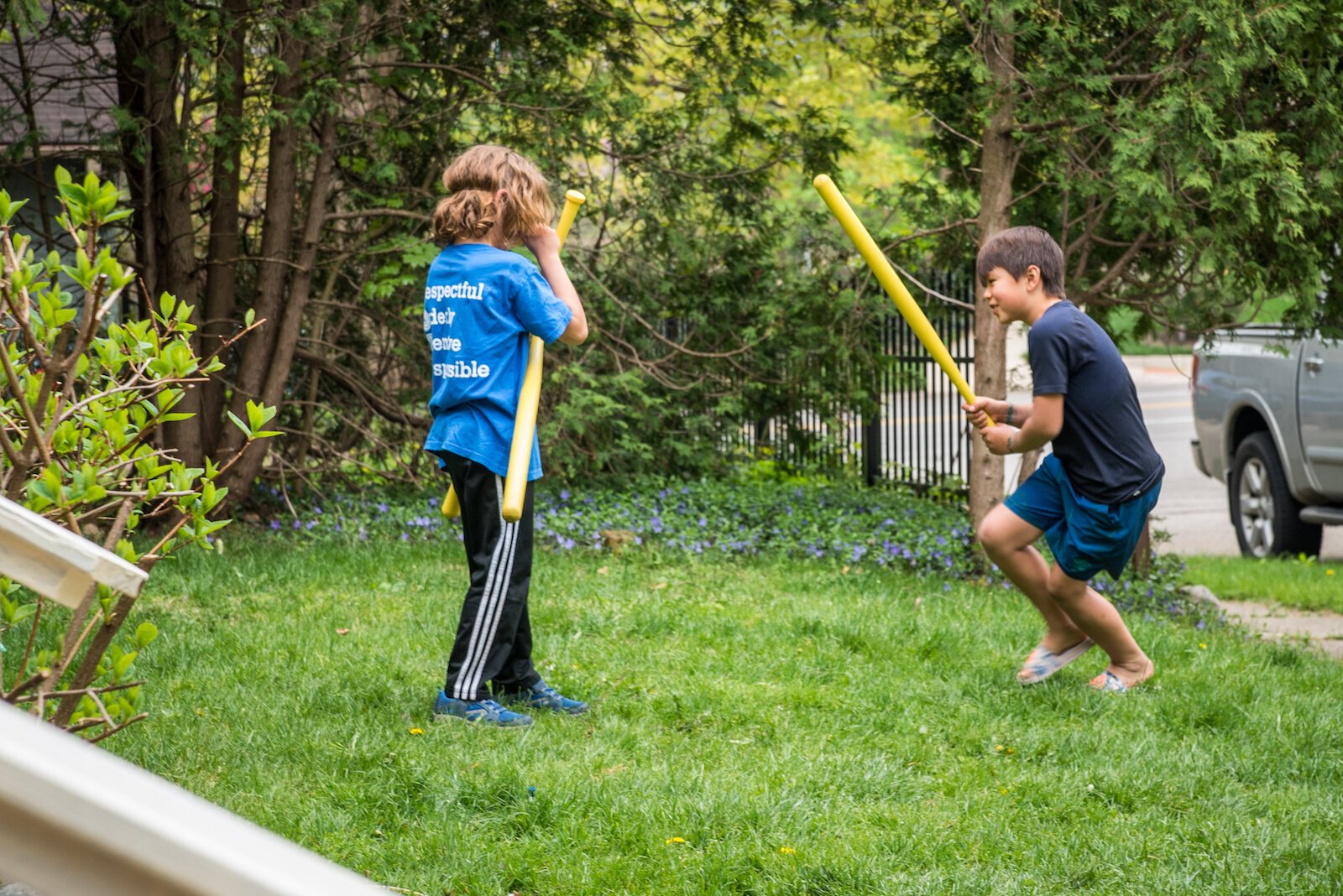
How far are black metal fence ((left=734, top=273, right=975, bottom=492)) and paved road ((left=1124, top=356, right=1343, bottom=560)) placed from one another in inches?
63.1

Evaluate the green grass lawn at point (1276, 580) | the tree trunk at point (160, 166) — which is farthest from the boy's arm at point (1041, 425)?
the tree trunk at point (160, 166)

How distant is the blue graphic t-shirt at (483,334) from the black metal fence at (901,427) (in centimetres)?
558

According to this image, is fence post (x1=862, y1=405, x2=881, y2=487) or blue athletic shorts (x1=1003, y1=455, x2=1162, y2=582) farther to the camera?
fence post (x1=862, y1=405, x2=881, y2=487)

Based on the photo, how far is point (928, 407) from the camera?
10.3m

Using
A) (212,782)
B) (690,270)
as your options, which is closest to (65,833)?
(212,782)

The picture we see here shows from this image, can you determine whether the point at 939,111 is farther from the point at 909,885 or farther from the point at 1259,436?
the point at 909,885

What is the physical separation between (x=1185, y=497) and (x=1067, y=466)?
1016 cm

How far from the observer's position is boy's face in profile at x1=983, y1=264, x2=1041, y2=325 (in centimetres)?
460

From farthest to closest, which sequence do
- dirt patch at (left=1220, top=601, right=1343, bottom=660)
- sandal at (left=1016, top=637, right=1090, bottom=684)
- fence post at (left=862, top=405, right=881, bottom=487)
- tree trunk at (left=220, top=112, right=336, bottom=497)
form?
fence post at (left=862, top=405, right=881, bottom=487)
tree trunk at (left=220, top=112, right=336, bottom=497)
dirt patch at (left=1220, top=601, right=1343, bottom=660)
sandal at (left=1016, top=637, right=1090, bottom=684)

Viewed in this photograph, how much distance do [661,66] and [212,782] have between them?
595 cm

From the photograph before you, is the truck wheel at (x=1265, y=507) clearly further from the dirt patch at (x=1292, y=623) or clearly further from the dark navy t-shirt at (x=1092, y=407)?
A: the dark navy t-shirt at (x=1092, y=407)

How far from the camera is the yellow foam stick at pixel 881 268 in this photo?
4.32m

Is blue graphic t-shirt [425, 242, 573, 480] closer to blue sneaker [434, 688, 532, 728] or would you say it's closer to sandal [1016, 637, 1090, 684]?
blue sneaker [434, 688, 532, 728]

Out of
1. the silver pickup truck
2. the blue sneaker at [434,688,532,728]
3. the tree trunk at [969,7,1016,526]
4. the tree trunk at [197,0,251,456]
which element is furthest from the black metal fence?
the blue sneaker at [434,688,532,728]
